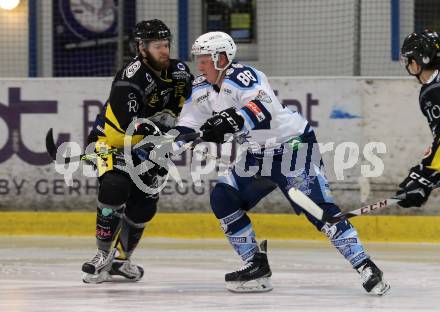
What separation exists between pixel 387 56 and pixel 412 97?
1.36 metres

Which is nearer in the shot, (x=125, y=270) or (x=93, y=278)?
(x=93, y=278)

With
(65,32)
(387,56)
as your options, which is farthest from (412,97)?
(65,32)

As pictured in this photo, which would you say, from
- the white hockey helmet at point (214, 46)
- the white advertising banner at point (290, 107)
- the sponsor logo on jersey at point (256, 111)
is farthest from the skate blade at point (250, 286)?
the white advertising banner at point (290, 107)

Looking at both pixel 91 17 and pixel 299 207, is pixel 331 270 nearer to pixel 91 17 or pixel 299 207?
pixel 299 207

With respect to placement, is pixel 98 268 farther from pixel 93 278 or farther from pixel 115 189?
pixel 115 189

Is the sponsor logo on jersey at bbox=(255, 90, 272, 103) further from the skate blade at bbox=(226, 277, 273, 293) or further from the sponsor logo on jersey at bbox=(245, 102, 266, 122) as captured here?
the skate blade at bbox=(226, 277, 273, 293)

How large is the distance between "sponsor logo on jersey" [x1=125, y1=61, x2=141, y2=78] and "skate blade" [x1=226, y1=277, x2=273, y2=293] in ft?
4.15

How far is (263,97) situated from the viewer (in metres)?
7.00

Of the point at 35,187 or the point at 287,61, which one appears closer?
the point at 35,187

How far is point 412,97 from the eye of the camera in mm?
10992

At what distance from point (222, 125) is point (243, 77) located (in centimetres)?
32

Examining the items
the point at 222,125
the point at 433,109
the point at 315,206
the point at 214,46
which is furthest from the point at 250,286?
the point at 433,109

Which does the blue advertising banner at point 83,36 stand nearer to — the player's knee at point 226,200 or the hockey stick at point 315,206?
the player's knee at point 226,200


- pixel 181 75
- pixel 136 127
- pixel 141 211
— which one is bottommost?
pixel 141 211
